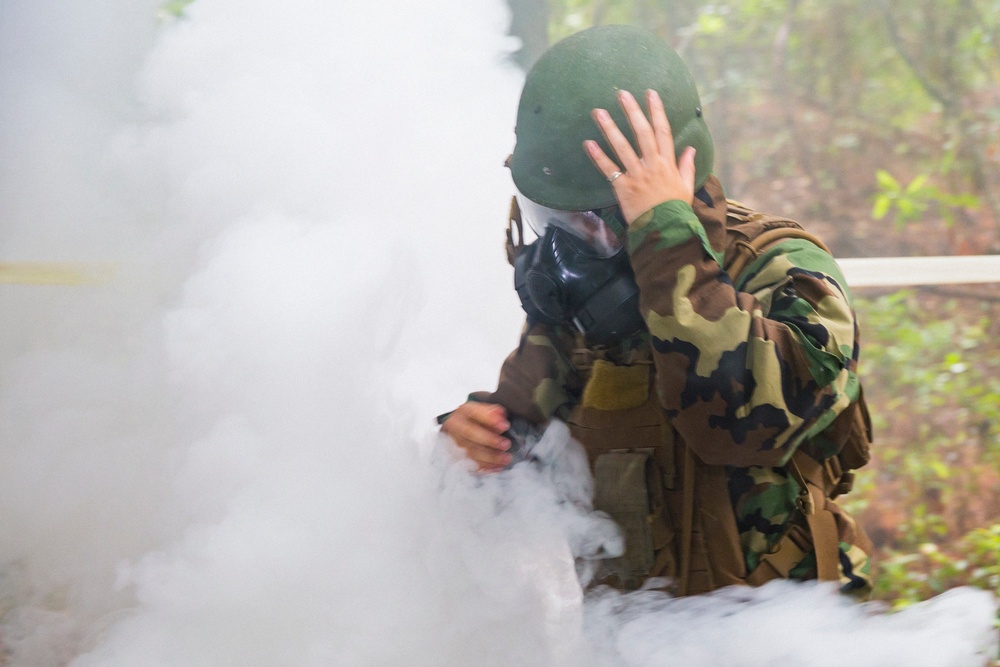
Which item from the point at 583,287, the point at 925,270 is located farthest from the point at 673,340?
the point at 925,270

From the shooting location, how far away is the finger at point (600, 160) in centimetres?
149

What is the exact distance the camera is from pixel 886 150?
438 centimetres

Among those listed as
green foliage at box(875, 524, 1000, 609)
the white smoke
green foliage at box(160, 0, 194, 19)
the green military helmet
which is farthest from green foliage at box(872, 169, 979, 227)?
green foliage at box(160, 0, 194, 19)

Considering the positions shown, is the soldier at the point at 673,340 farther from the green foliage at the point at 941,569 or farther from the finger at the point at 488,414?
the green foliage at the point at 941,569

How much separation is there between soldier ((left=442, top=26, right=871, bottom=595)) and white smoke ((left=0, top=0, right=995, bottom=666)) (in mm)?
116

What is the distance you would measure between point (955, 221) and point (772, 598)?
3.35 m

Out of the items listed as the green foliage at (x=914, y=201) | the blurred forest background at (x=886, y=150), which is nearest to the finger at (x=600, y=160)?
the blurred forest background at (x=886, y=150)

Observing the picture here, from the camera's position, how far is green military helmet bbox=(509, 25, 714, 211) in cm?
161

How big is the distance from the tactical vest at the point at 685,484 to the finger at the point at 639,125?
295 mm

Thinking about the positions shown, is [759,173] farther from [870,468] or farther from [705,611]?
[705,611]

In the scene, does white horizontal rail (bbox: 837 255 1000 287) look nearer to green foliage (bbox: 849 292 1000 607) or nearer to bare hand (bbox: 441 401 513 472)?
green foliage (bbox: 849 292 1000 607)

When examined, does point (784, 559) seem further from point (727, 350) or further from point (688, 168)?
point (688, 168)

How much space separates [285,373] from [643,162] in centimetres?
131

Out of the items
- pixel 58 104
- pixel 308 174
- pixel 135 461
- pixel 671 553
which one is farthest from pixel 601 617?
pixel 58 104
